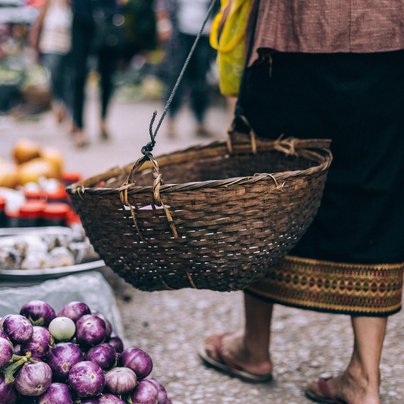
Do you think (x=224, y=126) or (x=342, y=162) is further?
(x=224, y=126)

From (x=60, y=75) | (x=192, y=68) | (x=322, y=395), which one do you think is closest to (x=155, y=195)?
(x=322, y=395)

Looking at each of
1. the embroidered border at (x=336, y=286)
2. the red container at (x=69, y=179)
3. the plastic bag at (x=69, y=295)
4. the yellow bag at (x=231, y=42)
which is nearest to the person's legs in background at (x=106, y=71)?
the red container at (x=69, y=179)

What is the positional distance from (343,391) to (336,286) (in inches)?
13.0

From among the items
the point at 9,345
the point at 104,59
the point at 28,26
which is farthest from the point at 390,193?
the point at 28,26

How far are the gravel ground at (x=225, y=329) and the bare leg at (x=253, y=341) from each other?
7 cm

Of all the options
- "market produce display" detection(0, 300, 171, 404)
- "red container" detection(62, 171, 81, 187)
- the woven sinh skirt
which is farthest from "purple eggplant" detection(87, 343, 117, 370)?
"red container" detection(62, 171, 81, 187)

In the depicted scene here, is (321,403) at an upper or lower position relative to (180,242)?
lower

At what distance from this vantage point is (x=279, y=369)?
2.67 metres

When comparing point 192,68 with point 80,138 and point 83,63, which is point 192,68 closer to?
point 83,63

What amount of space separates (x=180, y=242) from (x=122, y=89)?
1098cm

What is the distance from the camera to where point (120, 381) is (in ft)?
6.43

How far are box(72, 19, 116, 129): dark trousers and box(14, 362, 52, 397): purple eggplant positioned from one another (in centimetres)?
539

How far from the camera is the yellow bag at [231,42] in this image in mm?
2264

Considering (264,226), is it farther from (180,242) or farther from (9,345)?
(9,345)
